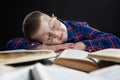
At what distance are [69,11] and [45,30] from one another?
680 millimetres

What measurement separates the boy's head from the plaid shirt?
50 millimetres

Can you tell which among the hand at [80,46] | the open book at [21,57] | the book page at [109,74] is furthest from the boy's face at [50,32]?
the book page at [109,74]

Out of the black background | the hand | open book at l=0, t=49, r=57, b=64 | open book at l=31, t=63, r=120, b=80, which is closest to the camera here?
open book at l=31, t=63, r=120, b=80

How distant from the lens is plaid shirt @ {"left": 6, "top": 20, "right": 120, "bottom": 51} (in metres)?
1.19

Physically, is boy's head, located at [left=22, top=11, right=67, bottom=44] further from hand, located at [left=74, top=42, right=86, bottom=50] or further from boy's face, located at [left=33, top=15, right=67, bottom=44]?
hand, located at [left=74, top=42, right=86, bottom=50]

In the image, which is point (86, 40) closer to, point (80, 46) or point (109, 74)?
point (80, 46)

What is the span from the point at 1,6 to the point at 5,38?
8.6 inches

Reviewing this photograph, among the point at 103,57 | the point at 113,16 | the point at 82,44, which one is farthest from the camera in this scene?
the point at 113,16

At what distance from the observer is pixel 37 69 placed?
385 mm

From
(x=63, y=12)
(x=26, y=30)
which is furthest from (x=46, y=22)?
(x=63, y=12)

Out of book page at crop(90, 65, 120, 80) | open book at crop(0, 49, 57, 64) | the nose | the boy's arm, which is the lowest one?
the boy's arm

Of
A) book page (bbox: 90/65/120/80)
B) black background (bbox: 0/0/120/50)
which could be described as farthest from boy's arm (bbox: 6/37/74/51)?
book page (bbox: 90/65/120/80)

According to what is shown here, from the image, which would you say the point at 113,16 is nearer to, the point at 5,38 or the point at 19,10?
the point at 19,10

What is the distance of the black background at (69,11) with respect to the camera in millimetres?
1839
